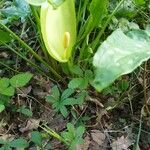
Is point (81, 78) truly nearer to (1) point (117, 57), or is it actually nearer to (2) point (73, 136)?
(2) point (73, 136)

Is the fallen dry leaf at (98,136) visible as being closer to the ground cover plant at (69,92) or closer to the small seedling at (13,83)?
the ground cover plant at (69,92)

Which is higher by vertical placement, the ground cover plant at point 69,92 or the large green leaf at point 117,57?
the large green leaf at point 117,57

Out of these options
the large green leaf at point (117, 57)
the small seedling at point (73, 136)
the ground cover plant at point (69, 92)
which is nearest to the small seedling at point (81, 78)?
the ground cover plant at point (69, 92)

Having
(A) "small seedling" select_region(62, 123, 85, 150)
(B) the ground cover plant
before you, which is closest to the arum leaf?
(B) the ground cover plant

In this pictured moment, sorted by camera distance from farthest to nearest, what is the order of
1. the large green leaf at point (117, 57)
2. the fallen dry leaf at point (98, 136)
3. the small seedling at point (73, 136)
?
the fallen dry leaf at point (98, 136) → the small seedling at point (73, 136) → the large green leaf at point (117, 57)

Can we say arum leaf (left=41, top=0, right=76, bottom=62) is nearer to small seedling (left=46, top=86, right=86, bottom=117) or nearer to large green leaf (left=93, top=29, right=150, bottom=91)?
small seedling (left=46, top=86, right=86, bottom=117)

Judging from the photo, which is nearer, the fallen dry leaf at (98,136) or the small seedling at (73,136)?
the small seedling at (73,136)

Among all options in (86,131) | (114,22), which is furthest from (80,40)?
(86,131)
